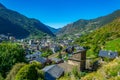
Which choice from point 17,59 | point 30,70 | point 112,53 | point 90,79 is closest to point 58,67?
point 17,59

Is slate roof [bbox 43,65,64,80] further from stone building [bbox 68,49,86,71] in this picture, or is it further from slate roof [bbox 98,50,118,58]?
slate roof [bbox 98,50,118,58]

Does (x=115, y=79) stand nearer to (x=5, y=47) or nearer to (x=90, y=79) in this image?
(x=90, y=79)

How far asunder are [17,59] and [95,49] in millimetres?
50700

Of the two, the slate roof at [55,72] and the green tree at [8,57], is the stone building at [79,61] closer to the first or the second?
the slate roof at [55,72]

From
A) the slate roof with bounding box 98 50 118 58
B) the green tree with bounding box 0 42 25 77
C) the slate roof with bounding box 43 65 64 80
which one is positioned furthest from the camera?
the slate roof with bounding box 98 50 118 58

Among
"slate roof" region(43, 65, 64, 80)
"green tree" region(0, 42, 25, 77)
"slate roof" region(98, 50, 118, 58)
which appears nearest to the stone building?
"slate roof" region(43, 65, 64, 80)

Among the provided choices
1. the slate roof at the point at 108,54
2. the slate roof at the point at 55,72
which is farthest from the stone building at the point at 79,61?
the slate roof at the point at 108,54

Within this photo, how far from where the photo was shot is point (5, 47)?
57531mm

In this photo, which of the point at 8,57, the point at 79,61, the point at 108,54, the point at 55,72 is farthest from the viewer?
the point at 108,54

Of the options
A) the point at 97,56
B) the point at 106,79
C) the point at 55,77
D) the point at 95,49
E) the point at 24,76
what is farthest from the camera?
the point at 95,49

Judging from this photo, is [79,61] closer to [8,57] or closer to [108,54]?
[8,57]

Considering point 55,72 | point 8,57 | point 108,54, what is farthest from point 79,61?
point 108,54

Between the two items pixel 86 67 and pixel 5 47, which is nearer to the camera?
pixel 5 47

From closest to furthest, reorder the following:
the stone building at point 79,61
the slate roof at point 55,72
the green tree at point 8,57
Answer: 1. the green tree at point 8,57
2. the slate roof at point 55,72
3. the stone building at point 79,61
